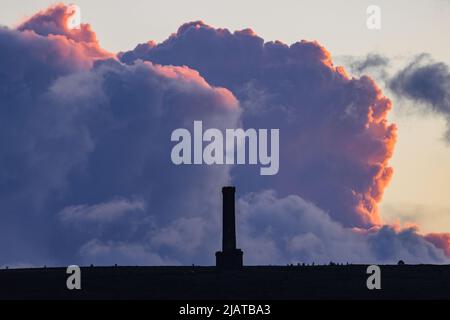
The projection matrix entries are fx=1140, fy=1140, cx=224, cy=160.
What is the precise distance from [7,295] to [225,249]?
28056 mm

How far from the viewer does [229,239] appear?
10544 centimetres

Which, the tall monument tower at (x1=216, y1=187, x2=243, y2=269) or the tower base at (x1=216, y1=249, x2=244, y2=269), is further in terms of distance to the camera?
the tower base at (x1=216, y1=249, x2=244, y2=269)

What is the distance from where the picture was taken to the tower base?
347ft

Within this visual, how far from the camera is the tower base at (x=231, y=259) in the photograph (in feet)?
347

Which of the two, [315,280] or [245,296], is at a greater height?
[315,280]

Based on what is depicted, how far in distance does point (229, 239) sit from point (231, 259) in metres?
1.95

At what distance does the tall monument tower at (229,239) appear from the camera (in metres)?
105

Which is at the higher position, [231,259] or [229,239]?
[229,239]

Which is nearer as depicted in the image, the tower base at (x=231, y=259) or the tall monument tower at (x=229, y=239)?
the tall monument tower at (x=229, y=239)

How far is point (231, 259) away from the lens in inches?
4168

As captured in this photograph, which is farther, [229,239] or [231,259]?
[231,259]
